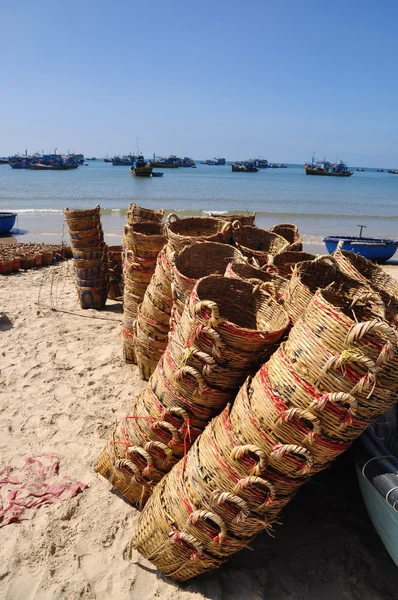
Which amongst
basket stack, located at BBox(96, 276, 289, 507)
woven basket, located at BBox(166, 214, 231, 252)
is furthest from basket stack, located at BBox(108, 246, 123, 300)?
basket stack, located at BBox(96, 276, 289, 507)

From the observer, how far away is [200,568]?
2.02 meters

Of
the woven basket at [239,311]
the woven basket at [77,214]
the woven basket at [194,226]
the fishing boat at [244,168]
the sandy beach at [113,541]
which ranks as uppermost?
the fishing boat at [244,168]

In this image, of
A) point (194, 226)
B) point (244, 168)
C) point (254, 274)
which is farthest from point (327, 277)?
→ point (244, 168)

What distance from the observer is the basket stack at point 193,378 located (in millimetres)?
1986

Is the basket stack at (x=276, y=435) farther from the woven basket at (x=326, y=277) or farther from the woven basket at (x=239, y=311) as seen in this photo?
the woven basket at (x=326, y=277)

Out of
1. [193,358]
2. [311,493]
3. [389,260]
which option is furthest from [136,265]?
[389,260]

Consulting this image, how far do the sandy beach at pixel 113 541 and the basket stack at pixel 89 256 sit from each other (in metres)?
2.37

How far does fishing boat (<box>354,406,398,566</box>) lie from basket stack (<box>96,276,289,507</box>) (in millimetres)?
690

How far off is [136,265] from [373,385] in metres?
3.08

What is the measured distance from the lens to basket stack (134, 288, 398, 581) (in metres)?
1.59

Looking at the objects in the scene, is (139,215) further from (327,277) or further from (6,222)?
(6,222)

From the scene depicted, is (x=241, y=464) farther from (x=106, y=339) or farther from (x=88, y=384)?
(x=106, y=339)

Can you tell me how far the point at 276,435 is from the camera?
173 centimetres

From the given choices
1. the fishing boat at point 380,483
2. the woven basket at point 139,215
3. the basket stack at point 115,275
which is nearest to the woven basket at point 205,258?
the fishing boat at point 380,483
